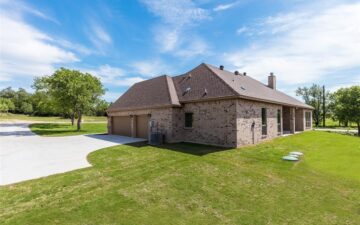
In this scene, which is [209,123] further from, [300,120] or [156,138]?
[300,120]

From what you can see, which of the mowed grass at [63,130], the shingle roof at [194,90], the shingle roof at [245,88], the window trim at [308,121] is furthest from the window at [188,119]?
the window trim at [308,121]

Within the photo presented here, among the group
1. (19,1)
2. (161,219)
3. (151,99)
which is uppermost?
(19,1)

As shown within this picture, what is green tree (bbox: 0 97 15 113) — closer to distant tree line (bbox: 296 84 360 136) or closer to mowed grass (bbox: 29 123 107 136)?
mowed grass (bbox: 29 123 107 136)

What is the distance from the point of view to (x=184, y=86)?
17844mm

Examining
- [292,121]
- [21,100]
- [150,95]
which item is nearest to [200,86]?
[150,95]

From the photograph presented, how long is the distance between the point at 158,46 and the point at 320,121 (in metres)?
45.7

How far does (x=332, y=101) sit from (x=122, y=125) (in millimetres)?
44993

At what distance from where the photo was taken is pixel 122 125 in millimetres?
22438

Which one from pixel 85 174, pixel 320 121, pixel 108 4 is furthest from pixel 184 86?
pixel 320 121

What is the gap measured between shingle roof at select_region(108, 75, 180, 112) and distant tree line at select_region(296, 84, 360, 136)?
2844 centimetres

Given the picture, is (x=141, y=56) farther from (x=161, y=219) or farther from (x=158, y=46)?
(x=161, y=219)

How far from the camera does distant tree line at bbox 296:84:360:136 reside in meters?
30.1

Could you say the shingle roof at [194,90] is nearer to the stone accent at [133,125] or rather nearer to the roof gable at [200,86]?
the roof gable at [200,86]

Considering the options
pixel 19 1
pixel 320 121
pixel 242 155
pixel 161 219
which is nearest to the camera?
pixel 161 219
